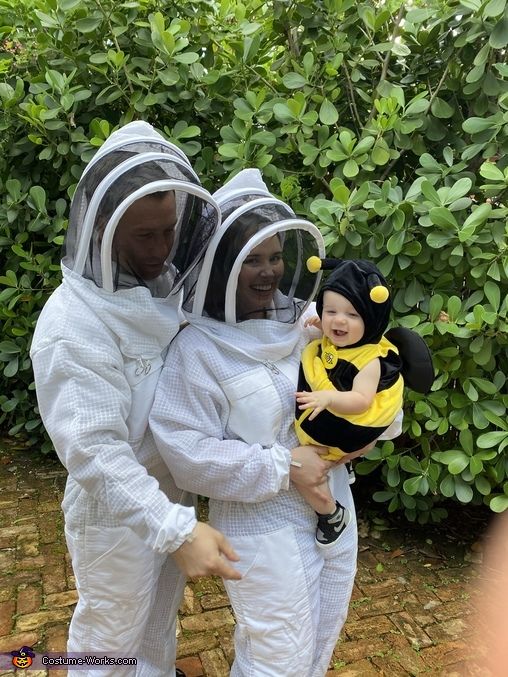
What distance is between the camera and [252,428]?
1816 mm

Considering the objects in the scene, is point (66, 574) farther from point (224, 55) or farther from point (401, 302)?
point (224, 55)

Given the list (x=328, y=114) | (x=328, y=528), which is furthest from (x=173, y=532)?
(x=328, y=114)

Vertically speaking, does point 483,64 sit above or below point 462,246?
above

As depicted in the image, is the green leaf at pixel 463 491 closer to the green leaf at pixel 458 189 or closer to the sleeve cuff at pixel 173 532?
the green leaf at pixel 458 189

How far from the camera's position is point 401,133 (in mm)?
3107

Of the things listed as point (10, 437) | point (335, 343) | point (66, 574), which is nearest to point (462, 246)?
point (335, 343)

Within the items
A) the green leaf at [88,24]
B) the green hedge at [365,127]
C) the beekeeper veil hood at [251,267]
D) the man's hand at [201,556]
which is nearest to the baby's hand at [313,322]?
the beekeeper veil hood at [251,267]

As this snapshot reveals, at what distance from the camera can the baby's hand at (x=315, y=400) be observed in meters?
1.76

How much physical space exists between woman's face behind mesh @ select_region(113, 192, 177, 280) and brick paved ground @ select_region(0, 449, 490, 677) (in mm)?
1936

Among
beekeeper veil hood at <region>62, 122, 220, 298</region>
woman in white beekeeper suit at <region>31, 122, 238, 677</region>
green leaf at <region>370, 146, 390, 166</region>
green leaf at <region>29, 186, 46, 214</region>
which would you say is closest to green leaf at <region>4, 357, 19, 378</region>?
green leaf at <region>29, 186, 46, 214</region>

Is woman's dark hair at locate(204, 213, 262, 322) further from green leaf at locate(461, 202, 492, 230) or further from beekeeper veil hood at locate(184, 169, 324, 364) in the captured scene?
green leaf at locate(461, 202, 492, 230)

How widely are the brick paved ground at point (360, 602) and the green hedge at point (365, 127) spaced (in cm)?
31

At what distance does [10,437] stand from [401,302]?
3409 millimetres

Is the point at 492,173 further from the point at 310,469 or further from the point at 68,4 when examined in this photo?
the point at 68,4
